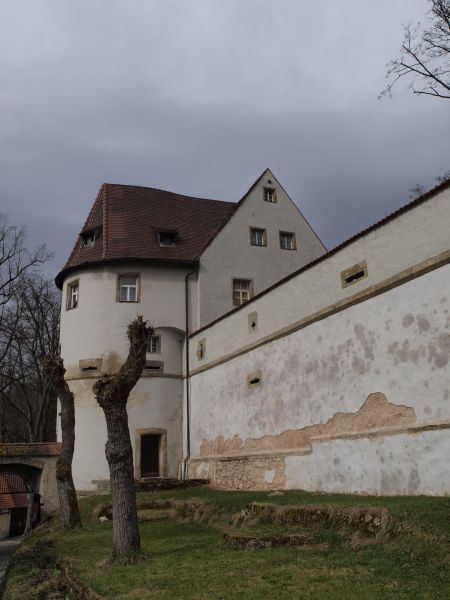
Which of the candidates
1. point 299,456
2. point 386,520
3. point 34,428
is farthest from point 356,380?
point 34,428

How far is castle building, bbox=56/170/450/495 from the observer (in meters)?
12.0

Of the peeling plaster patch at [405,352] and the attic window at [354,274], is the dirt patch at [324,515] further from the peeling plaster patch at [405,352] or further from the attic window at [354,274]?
the attic window at [354,274]

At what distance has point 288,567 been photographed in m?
7.84

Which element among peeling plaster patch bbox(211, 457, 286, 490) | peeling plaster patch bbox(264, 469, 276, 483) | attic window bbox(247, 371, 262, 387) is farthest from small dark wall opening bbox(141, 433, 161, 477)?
peeling plaster patch bbox(264, 469, 276, 483)

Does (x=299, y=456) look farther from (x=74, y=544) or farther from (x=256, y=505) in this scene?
(x=74, y=544)

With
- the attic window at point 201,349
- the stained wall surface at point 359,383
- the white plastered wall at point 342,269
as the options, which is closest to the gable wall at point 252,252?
the attic window at point 201,349

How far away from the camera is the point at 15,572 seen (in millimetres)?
12766

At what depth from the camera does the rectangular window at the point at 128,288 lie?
2473 centimetres

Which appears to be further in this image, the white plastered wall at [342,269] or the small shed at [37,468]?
the small shed at [37,468]

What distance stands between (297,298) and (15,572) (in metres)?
10.0

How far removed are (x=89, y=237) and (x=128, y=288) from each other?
3.69 meters

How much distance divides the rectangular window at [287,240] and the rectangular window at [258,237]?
3.08 ft

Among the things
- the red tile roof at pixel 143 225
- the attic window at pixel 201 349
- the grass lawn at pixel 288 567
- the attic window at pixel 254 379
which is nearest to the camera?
the grass lawn at pixel 288 567

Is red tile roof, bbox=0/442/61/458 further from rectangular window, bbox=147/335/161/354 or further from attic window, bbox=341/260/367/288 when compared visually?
attic window, bbox=341/260/367/288
